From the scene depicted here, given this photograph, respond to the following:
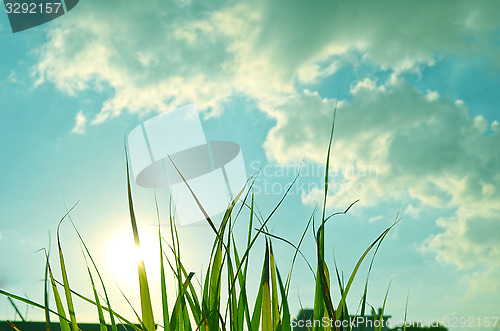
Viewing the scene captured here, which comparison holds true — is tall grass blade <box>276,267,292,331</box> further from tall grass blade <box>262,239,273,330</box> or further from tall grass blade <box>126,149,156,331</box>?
tall grass blade <box>126,149,156,331</box>

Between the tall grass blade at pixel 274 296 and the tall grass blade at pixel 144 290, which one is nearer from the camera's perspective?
the tall grass blade at pixel 144 290

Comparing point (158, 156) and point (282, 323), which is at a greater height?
point (158, 156)

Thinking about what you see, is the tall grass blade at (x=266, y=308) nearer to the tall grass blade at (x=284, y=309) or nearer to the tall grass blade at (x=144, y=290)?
the tall grass blade at (x=284, y=309)

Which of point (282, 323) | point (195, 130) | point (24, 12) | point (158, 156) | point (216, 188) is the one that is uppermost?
point (24, 12)

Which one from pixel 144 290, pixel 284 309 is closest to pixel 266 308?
pixel 284 309

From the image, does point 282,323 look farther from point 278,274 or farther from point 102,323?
point 102,323

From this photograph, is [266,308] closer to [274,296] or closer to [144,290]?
[274,296]

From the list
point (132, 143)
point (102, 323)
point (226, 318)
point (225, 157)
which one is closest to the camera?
point (102, 323)

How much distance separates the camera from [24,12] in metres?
4.13

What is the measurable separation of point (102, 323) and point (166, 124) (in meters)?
3.31

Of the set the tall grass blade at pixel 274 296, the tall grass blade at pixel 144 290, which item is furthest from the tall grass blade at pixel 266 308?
the tall grass blade at pixel 144 290

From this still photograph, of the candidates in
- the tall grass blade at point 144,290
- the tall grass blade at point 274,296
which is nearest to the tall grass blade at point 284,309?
the tall grass blade at point 274,296

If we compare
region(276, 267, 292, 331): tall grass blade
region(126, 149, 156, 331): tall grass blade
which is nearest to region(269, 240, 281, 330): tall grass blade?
region(276, 267, 292, 331): tall grass blade

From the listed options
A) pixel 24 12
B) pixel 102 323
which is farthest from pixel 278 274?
pixel 24 12
